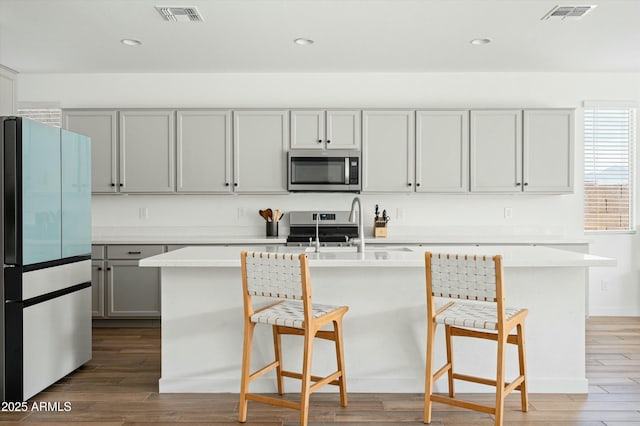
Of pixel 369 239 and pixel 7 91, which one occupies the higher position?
pixel 7 91

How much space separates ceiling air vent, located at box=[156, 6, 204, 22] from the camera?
11.7 feet

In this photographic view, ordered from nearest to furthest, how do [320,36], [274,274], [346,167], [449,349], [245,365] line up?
[274,274], [245,365], [449,349], [320,36], [346,167]

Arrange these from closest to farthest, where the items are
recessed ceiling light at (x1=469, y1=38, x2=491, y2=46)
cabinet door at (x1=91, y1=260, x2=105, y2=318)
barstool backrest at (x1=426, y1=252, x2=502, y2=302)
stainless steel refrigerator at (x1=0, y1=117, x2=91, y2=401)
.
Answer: barstool backrest at (x1=426, y1=252, x2=502, y2=302)
stainless steel refrigerator at (x1=0, y1=117, x2=91, y2=401)
recessed ceiling light at (x1=469, y1=38, x2=491, y2=46)
cabinet door at (x1=91, y1=260, x2=105, y2=318)

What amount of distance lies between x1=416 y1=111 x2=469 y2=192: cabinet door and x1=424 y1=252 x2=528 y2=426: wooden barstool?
2.42m

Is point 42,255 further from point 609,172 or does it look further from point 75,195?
point 609,172

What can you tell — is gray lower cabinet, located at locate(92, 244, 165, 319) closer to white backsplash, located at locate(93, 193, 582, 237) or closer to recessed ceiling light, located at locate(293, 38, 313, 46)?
white backsplash, located at locate(93, 193, 582, 237)

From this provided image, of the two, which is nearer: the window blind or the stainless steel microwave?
the stainless steel microwave

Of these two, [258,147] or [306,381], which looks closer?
[306,381]

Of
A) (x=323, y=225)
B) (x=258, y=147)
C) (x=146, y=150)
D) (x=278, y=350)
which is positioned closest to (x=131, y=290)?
(x=146, y=150)

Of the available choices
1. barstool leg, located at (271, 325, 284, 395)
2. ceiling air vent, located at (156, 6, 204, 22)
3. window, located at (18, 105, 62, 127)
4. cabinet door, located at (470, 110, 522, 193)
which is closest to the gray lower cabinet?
window, located at (18, 105, 62, 127)

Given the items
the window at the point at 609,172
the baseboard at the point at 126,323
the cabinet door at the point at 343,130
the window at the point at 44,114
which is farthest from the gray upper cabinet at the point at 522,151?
the window at the point at 44,114

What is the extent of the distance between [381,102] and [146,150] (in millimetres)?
2381

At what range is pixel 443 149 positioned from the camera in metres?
5.04

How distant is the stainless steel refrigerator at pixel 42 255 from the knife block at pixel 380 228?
261 cm
